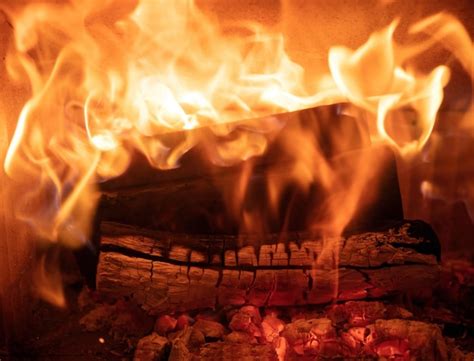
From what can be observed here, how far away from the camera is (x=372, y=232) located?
7.59 ft

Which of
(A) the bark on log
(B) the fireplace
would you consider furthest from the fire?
(A) the bark on log

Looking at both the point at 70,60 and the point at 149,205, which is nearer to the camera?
the point at 149,205

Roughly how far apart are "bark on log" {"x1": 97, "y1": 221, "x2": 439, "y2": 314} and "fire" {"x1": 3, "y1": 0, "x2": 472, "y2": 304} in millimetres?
149

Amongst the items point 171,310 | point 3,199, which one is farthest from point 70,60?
point 171,310

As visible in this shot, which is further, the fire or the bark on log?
the fire

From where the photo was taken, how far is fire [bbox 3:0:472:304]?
7.97ft

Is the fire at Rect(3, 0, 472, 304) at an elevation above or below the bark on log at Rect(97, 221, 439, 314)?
above

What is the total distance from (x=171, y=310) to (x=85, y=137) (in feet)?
3.30

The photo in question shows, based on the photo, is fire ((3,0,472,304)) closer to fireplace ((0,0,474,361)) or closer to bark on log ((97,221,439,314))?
fireplace ((0,0,474,361))

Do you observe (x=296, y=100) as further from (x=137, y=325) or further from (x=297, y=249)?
(x=137, y=325)

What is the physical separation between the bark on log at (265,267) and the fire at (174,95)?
149 millimetres

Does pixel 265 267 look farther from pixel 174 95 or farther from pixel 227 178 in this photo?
pixel 174 95

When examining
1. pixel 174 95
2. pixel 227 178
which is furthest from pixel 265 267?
pixel 174 95

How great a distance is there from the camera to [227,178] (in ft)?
7.91
